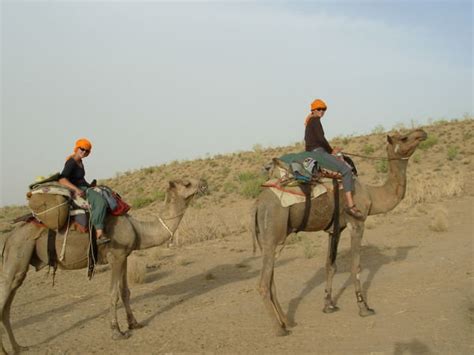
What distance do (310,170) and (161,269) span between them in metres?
7.81

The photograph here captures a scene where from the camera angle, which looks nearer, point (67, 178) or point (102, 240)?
point (102, 240)

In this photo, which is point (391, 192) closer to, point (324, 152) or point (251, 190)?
point (324, 152)

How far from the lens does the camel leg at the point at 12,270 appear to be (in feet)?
25.4

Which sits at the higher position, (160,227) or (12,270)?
(160,227)

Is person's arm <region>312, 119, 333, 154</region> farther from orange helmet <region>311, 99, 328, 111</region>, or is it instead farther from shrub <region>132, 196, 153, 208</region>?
shrub <region>132, 196, 153, 208</region>

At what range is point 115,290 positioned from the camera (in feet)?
27.6

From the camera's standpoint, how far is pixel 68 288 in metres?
12.8

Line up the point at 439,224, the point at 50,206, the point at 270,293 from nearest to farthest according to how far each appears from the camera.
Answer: the point at 50,206
the point at 270,293
the point at 439,224

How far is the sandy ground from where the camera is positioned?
7582mm

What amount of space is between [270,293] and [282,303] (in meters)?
1.99

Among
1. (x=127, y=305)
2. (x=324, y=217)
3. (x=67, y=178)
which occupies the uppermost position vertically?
(x=67, y=178)

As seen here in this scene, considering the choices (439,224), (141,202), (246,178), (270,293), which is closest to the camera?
(270,293)

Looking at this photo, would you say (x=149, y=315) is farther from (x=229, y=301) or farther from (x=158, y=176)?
(x=158, y=176)

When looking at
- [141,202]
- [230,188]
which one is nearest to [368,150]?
[230,188]
